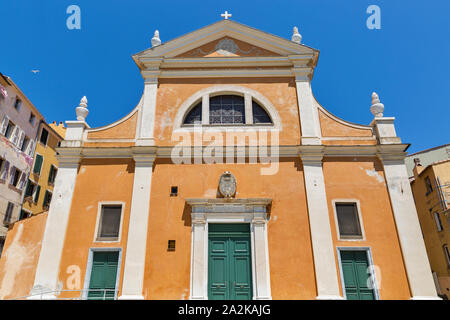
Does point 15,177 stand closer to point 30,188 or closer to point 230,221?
point 30,188

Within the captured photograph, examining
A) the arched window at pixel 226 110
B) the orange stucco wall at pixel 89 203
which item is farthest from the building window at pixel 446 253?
the orange stucco wall at pixel 89 203

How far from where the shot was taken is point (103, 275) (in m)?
10.1

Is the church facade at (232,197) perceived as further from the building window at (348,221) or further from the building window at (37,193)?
the building window at (37,193)

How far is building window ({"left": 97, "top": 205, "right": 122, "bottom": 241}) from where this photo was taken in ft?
34.6

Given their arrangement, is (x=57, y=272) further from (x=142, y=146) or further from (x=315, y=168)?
(x=315, y=168)

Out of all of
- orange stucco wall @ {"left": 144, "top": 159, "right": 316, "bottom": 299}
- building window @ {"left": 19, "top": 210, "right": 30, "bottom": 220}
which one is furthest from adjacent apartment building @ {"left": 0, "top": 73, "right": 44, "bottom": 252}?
orange stucco wall @ {"left": 144, "top": 159, "right": 316, "bottom": 299}

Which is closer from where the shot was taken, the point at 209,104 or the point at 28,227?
the point at 28,227

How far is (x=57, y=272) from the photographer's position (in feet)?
32.9

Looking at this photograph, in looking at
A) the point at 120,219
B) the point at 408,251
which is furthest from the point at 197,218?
the point at 408,251

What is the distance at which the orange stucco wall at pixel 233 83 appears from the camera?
11.8 meters

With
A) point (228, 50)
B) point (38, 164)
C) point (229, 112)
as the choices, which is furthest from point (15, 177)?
point (228, 50)

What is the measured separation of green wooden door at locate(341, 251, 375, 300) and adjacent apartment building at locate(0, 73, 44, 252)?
58.7 ft

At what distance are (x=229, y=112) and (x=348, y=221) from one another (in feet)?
18.4
